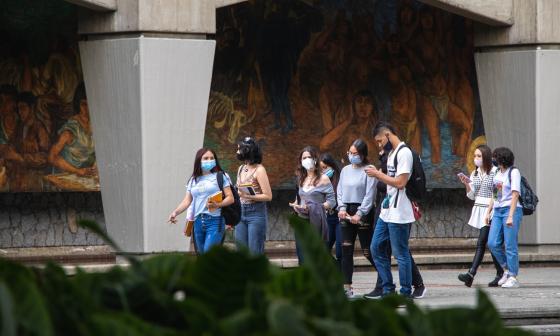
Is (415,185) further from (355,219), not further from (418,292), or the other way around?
(418,292)

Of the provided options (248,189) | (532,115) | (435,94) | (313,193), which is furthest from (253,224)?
(435,94)

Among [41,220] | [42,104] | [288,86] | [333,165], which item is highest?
[288,86]

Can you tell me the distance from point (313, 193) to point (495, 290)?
2328 millimetres

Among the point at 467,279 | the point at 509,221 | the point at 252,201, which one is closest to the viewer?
the point at 252,201

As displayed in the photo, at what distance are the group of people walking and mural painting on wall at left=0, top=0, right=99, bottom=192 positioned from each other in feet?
20.6

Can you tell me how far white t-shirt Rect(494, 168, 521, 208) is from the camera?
48.5 feet

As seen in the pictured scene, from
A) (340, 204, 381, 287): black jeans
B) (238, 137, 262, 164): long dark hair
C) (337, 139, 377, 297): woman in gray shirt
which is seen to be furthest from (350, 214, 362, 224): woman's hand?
(238, 137, 262, 164): long dark hair

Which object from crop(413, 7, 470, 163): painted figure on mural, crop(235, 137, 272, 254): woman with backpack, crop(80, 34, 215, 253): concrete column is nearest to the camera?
crop(235, 137, 272, 254): woman with backpack

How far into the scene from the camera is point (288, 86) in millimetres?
21531

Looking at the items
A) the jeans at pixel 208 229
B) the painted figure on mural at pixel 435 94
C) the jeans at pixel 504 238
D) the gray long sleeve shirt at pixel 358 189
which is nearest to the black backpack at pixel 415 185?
the gray long sleeve shirt at pixel 358 189

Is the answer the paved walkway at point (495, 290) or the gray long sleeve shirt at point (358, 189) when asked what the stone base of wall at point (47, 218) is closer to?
the paved walkway at point (495, 290)

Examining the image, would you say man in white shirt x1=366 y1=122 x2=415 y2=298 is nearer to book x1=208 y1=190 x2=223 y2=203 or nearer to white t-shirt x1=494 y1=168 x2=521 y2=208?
book x1=208 y1=190 x2=223 y2=203

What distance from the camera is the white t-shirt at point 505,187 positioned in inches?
582

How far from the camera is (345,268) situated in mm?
13570
